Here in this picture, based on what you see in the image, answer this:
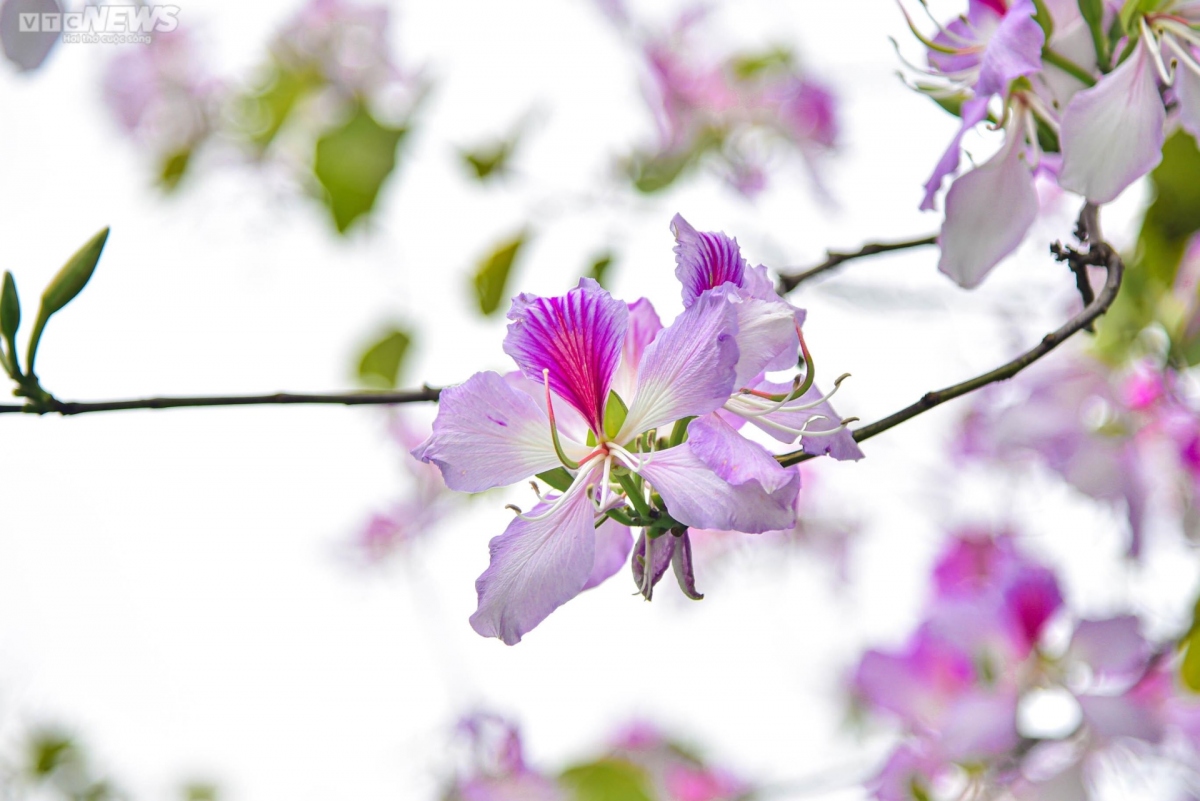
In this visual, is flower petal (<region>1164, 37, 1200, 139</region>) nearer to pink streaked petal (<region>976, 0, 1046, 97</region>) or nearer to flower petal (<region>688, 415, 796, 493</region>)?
pink streaked petal (<region>976, 0, 1046, 97</region>)

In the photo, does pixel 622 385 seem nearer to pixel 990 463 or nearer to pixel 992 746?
pixel 992 746

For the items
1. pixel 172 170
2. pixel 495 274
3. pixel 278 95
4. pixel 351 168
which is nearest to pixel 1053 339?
pixel 495 274

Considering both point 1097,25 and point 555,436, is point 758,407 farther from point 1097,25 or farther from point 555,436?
point 1097,25

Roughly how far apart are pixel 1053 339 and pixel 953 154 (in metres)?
0.17

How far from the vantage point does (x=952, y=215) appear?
607 millimetres

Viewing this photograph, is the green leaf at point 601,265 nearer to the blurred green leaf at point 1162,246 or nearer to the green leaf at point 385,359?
the green leaf at point 385,359

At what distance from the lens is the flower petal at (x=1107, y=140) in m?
0.53

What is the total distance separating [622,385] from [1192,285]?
0.62 metres

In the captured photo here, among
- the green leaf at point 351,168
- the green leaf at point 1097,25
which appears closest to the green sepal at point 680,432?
the green leaf at point 1097,25

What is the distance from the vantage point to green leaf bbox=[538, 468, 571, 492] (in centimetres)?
48

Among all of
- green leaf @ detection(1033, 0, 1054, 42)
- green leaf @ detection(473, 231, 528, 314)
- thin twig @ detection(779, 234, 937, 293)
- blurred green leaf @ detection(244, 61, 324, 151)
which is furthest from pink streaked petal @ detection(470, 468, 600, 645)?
blurred green leaf @ detection(244, 61, 324, 151)

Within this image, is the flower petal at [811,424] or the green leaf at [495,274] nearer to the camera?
the flower petal at [811,424]

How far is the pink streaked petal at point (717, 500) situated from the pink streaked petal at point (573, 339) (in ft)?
0.22

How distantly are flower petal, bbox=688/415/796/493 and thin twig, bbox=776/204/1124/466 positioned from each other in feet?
0.07
